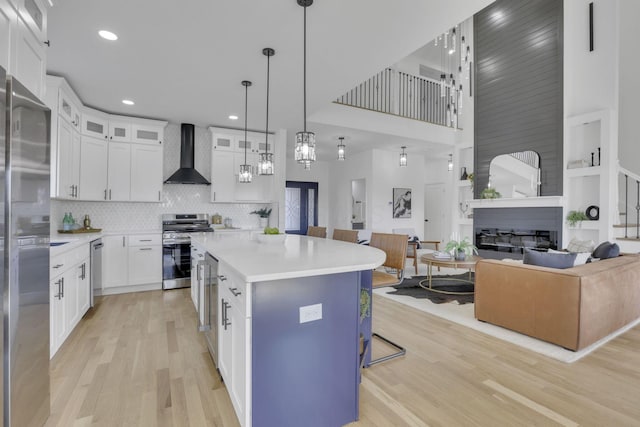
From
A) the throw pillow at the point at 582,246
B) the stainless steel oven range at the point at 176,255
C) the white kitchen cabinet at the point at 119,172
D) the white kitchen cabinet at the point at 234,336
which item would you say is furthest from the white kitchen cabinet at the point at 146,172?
the throw pillow at the point at 582,246

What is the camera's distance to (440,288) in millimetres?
4668

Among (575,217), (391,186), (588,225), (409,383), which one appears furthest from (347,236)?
(391,186)

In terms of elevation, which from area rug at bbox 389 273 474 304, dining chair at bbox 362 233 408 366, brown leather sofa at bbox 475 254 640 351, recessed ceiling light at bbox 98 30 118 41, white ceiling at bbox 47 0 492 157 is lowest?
area rug at bbox 389 273 474 304

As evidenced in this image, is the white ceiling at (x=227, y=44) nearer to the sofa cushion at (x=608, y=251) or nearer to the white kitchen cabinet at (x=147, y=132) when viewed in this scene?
the white kitchen cabinet at (x=147, y=132)

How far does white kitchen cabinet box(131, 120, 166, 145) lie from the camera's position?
4.86 metres

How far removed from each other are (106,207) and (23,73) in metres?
3.68

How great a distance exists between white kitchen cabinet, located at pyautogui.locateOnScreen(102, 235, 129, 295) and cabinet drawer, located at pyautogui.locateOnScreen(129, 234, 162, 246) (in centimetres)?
10

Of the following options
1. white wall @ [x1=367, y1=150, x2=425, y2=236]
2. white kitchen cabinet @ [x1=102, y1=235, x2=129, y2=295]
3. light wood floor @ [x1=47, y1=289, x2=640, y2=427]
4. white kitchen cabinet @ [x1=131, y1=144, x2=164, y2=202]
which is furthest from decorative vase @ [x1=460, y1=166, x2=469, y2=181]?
white kitchen cabinet @ [x1=102, y1=235, x2=129, y2=295]

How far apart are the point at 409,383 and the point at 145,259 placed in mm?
4274

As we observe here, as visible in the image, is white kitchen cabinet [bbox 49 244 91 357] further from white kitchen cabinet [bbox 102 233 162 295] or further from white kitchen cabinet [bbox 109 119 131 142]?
white kitchen cabinet [bbox 109 119 131 142]

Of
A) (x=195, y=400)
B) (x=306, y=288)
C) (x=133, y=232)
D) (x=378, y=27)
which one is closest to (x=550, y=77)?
(x=378, y=27)

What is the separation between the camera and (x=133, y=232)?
4.70 m

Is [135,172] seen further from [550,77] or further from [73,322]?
[550,77]

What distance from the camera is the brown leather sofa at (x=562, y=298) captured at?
2627mm
